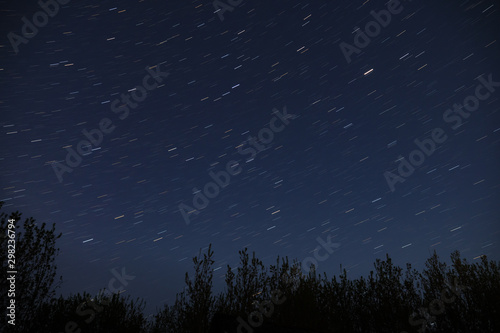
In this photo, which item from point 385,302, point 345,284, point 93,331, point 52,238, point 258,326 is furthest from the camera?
point 345,284

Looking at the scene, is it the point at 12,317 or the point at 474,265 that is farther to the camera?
the point at 474,265

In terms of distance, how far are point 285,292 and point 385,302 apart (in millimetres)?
4655

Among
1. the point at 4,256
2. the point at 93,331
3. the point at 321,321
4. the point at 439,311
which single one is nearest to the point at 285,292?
the point at 321,321

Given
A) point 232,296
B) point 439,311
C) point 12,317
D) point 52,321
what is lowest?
point 439,311

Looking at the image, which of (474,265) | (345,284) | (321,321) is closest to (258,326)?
(321,321)

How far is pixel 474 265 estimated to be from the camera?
12.2 meters

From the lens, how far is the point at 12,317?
25.1 feet

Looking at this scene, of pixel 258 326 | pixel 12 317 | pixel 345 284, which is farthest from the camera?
pixel 345 284

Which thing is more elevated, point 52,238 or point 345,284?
point 52,238

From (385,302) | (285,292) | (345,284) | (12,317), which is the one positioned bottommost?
(385,302)

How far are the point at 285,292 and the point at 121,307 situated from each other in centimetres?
654

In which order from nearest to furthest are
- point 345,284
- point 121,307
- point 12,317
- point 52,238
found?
point 12,317 < point 52,238 < point 121,307 < point 345,284

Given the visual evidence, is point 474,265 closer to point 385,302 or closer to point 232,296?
point 385,302

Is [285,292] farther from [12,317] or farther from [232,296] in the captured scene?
[12,317]
